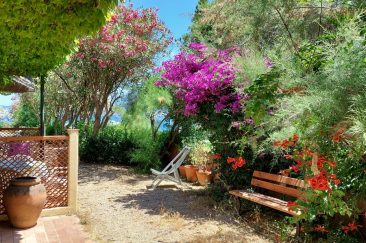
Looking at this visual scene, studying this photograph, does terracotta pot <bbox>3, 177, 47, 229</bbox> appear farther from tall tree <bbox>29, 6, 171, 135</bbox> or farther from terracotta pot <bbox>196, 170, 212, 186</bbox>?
tall tree <bbox>29, 6, 171, 135</bbox>

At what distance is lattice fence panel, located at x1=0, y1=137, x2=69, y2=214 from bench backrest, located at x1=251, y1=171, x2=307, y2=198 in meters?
3.08

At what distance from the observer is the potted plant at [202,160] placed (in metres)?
7.80

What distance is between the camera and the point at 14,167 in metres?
5.16

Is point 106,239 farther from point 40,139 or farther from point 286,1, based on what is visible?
point 286,1

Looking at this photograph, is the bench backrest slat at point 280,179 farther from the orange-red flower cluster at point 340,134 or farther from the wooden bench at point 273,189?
the orange-red flower cluster at point 340,134

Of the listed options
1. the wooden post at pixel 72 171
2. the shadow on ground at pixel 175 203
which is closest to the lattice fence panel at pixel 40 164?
the wooden post at pixel 72 171

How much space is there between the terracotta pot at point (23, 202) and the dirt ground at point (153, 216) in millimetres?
722

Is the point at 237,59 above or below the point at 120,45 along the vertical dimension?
below

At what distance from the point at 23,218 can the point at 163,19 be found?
330 inches

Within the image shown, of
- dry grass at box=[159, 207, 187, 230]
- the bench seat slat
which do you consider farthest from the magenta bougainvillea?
dry grass at box=[159, 207, 187, 230]

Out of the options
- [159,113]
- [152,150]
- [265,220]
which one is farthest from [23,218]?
[159,113]

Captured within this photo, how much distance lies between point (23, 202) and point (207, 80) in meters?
3.44

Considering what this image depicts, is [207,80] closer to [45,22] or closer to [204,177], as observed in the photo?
[204,177]

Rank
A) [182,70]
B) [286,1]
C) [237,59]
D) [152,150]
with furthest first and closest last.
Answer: [152,150] → [182,70] → [237,59] → [286,1]
